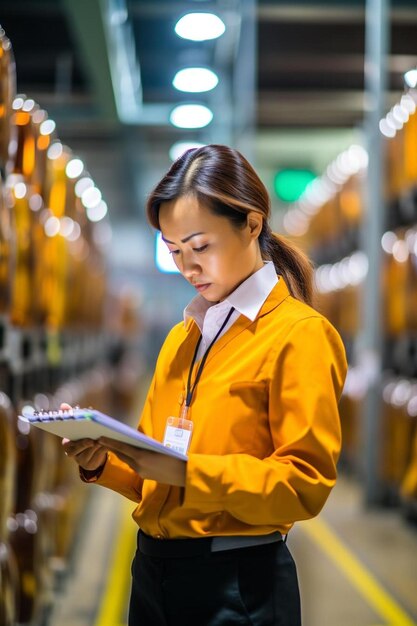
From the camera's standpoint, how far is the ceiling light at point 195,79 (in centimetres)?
562

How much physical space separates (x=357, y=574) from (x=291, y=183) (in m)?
10.5

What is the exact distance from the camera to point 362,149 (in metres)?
7.14

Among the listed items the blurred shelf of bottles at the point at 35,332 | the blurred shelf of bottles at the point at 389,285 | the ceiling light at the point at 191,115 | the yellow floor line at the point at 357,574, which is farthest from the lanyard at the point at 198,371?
the ceiling light at the point at 191,115

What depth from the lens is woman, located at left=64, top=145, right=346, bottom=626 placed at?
1.35m

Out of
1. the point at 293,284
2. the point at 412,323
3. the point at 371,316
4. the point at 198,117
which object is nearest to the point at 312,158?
the point at 198,117

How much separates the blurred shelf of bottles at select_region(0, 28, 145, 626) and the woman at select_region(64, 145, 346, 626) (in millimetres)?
Answer: 1016

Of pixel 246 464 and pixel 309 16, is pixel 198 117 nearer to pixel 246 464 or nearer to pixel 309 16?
pixel 309 16

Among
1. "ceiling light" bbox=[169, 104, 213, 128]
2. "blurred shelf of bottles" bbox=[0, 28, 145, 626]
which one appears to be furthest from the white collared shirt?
"ceiling light" bbox=[169, 104, 213, 128]

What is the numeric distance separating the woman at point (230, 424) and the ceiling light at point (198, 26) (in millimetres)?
2859

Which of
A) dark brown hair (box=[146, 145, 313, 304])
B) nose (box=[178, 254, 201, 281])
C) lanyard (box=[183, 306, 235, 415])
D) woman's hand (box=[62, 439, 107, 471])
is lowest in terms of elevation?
woman's hand (box=[62, 439, 107, 471])

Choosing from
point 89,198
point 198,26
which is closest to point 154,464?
point 198,26

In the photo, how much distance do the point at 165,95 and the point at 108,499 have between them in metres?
3.07

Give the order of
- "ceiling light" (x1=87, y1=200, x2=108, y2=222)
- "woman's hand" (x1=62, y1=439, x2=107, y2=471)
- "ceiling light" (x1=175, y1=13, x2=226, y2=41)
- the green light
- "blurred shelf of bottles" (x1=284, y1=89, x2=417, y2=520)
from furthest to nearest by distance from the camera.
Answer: the green light < "blurred shelf of bottles" (x1=284, y1=89, x2=417, y2=520) < "ceiling light" (x1=87, y1=200, x2=108, y2=222) < "ceiling light" (x1=175, y1=13, x2=226, y2=41) < "woman's hand" (x1=62, y1=439, x2=107, y2=471)

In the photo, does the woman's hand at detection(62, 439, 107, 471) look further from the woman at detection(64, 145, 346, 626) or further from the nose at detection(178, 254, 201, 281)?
the nose at detection(178, 254, 201, 281)
